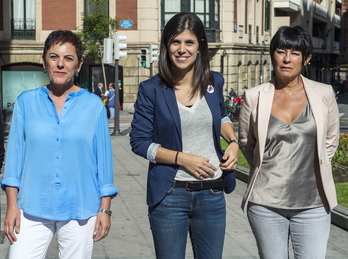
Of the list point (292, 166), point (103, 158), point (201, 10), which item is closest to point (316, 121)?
point (292, 166)

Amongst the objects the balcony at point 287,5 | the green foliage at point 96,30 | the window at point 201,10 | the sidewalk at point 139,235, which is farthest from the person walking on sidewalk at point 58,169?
the balcony at point 287,5

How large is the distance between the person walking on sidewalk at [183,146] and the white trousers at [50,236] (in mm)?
420

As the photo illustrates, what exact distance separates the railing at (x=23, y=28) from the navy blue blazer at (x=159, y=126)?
38128 mm

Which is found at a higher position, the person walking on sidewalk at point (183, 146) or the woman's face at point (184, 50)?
the woman's face at point (184, 50)

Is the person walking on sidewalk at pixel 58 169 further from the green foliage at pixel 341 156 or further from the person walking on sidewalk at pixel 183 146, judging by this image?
the green foliage at pixel 341 156

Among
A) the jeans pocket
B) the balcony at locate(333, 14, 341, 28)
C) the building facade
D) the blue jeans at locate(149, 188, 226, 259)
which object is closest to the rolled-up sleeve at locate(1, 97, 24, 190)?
the blue jeans at locate(149, 188, 226, 259)

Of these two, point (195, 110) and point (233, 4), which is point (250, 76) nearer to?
point (233, 4)

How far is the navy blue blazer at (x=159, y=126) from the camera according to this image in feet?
14.3

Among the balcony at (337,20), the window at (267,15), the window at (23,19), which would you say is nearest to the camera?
the window at (23,19)

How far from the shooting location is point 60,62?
14.0ft

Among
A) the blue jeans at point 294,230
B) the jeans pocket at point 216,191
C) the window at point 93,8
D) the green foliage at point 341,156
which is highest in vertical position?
the window at point 93,8

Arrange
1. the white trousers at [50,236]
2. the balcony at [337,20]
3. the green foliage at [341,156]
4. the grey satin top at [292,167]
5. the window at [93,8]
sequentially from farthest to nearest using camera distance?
1. the balcony at [337,20]
2. the window at [93,8]
3. the green foliage at [341,156]
4. the grey satin top at [292,167]
5. the white trousers at [50,236]

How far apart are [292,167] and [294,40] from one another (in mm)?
773

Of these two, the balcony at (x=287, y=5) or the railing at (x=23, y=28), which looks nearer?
the railing at (x=23, y=28)
